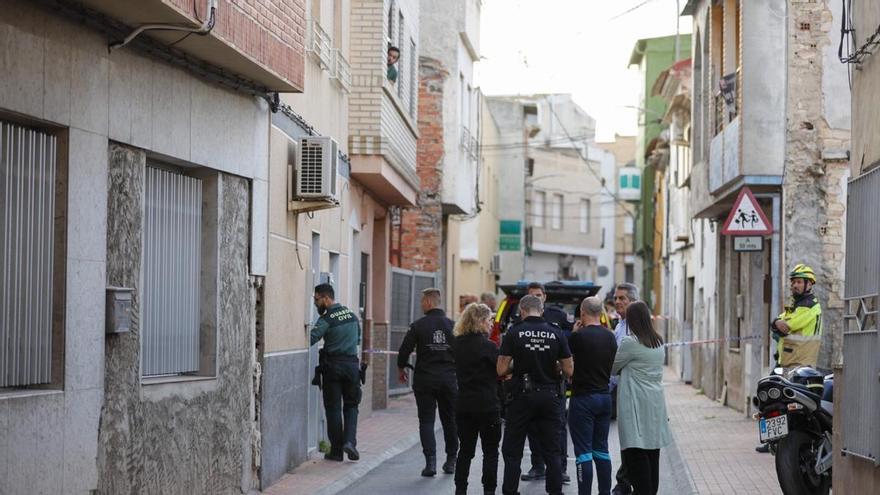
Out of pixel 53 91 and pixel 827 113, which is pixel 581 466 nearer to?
pixel 53 91

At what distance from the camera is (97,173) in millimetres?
9602

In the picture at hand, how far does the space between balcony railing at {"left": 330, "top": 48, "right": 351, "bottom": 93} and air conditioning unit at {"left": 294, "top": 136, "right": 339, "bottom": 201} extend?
2870 millimetres

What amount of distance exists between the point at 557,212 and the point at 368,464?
2095 inches

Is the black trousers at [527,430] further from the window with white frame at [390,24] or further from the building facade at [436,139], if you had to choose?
the building facade at [436,139]

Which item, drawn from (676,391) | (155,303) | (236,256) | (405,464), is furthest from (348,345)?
(676,391)

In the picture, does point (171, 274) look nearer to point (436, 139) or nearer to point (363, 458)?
point (363, 458)

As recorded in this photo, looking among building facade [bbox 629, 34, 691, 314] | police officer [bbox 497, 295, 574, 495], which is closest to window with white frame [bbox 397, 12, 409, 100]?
police officer [bbox 497, 295, 574, 495]

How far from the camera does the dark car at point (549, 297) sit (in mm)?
22052

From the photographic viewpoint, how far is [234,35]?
11133 millimetres

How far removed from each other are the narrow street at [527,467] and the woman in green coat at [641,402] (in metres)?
1.70

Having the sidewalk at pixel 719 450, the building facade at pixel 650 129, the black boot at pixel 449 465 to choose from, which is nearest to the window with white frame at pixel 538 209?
the building facade at pixel 650 129

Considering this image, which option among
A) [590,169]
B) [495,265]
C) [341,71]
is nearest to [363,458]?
[341,71]

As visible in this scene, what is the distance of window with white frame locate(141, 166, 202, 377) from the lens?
11172 mm

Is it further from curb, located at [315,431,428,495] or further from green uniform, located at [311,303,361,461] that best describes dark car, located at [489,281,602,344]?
green uniform, located at [311,303,361,461]
